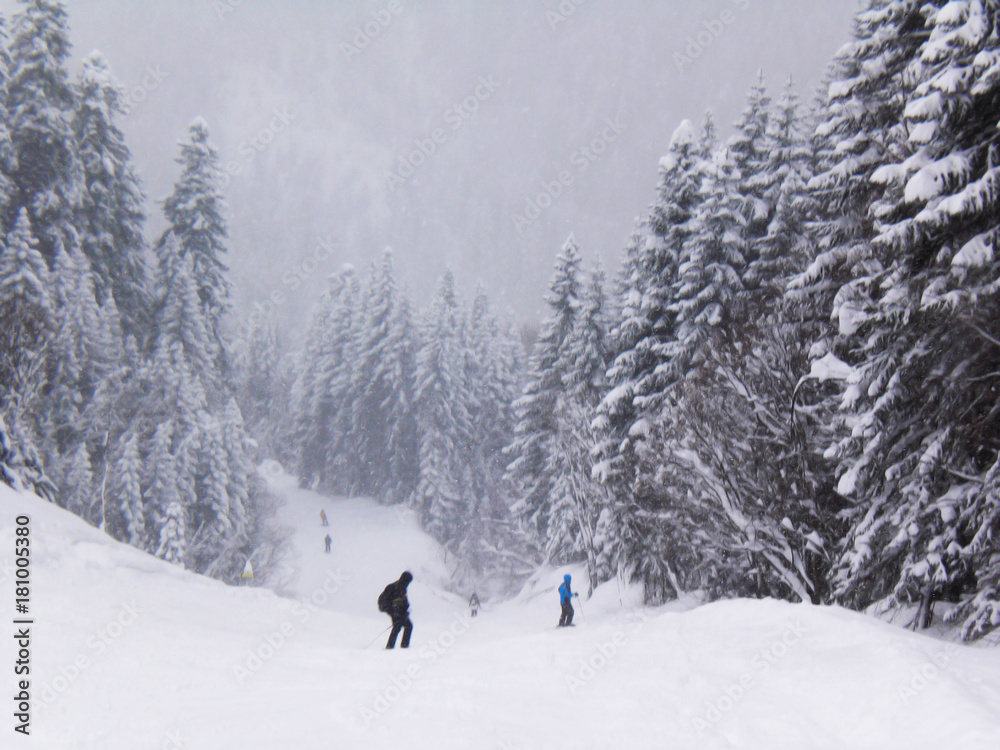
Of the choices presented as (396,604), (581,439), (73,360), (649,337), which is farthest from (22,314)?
(649,337)

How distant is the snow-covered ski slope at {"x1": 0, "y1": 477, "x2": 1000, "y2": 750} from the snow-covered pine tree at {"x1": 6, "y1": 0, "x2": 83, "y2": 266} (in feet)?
69.6

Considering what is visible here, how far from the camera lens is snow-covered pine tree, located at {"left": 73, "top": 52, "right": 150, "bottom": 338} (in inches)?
1240

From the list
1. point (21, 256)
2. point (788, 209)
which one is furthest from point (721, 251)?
→ point (21, 256)

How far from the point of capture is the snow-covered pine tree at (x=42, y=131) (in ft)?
92.2

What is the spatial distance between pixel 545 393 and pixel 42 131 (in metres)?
25.9

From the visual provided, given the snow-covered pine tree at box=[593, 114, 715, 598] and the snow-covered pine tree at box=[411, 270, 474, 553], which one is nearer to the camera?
the snow-covered pine tree at box=[593, 114, 715, 598]

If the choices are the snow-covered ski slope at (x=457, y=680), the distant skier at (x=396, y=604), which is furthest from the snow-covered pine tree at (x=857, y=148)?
the distant skier at (x=396, y=604)

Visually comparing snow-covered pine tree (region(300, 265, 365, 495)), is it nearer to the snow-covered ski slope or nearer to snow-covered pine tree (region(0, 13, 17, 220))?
snow-covered pine tree (region(0, 13, 17, 220))

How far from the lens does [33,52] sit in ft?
92.3

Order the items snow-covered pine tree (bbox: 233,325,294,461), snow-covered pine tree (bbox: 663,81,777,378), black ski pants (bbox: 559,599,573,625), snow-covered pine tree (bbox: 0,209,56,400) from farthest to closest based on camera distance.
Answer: snow-covered pine tree (bbox: 233,325,294,461)
snow-covered pine tree (bbox: 0,209,56,400)
snow-covered pine tree (bbox: 663,81,777,378)
black ski pants (bbox: 559,599,573,625)

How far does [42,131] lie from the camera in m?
28.2

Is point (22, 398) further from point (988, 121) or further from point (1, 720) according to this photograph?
point (988, 121)

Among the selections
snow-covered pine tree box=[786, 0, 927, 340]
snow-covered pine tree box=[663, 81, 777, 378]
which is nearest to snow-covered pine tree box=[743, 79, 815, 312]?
snow-covered pine tree box=[663, 81, 777, 378]

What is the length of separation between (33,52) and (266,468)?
137ft
